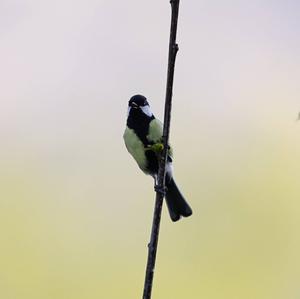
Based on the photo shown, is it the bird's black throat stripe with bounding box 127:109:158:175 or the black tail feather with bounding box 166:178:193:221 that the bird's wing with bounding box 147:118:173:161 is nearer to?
the bird's black throat stripe with bounding box 127:109:158:175

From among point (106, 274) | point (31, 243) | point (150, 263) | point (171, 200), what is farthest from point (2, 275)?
point (150, 263)

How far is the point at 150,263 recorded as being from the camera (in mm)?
436

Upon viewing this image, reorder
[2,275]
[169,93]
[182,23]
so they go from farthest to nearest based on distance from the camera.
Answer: [182,23]
[2,275]
[169,93]

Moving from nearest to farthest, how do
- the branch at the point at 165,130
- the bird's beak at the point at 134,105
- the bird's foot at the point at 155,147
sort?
the branch at the point at 165,130, the bird's foot at the point at 155,147, the bird's beak at the point at 134,105

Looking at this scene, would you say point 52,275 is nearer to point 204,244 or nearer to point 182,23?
point 204,244

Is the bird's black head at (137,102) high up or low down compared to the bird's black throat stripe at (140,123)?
up

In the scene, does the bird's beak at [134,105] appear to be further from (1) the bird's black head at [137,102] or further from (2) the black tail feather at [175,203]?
(2) the black tail feather at [175,203]

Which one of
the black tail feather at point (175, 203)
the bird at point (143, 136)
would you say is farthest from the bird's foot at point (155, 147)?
the black tail feather at point (175, 203)

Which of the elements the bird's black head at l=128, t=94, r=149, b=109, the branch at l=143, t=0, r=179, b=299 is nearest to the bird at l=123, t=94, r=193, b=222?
the bird's black head at l=128, t=94, r=149, b=109

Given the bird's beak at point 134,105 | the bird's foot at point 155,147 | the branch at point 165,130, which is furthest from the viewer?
the bird's beak at point 134,105

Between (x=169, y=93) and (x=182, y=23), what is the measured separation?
0.73m

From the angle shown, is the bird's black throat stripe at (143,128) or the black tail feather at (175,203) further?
the black tail feather at (175,203)

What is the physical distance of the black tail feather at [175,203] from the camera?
776mm

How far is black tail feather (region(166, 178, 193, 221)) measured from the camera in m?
0.78
